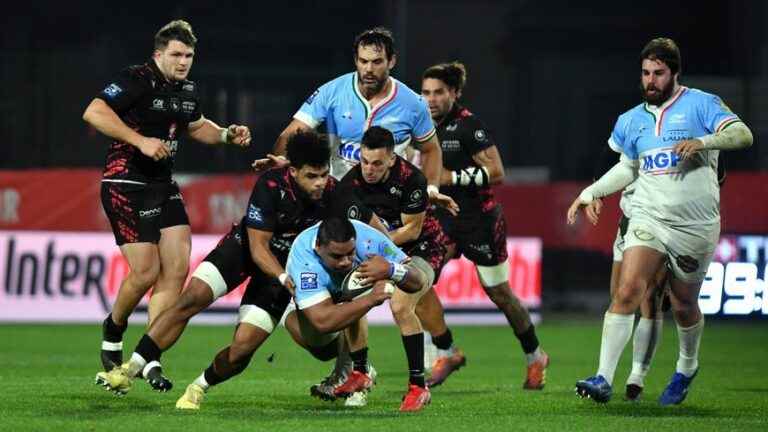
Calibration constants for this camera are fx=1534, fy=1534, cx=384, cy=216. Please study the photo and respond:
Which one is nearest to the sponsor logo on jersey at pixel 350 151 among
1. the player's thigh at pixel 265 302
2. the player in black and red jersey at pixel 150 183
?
the player in black and red jersey at pixel 150 183

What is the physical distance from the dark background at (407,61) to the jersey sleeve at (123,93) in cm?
1066

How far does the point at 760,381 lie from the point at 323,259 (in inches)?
199

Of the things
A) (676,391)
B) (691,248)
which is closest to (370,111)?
(691,248)

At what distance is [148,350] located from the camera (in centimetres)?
927

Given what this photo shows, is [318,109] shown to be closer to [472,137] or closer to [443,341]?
[472,137]

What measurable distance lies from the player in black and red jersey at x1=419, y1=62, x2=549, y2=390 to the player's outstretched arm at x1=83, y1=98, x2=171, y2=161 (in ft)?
8.97

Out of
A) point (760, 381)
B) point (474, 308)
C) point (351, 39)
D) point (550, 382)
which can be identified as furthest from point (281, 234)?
point (351, 39)

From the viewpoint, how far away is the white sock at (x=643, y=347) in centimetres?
1029

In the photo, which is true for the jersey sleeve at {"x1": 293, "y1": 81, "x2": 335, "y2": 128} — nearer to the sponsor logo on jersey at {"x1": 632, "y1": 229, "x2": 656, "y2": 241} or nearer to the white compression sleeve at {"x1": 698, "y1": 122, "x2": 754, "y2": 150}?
the sponsor logo on jersey at {"x1": 632, "y1": 229, "x2": 656, "y2": 241}

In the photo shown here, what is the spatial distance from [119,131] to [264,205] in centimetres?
118

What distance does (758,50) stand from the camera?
74.7ft

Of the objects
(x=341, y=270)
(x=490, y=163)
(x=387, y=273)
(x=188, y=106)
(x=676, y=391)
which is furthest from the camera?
(x=490, y=163)

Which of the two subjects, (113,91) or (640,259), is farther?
(113,91)

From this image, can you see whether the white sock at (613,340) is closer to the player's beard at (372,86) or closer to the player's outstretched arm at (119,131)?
the player's beard at (372,86)
